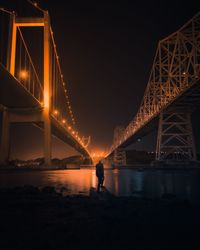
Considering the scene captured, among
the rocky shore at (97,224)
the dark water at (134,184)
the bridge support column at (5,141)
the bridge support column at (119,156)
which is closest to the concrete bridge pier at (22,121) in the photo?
the bridge support column at (5,141)

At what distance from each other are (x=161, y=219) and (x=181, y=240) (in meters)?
1.35

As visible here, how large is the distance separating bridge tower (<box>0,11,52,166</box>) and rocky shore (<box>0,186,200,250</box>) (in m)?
18.6

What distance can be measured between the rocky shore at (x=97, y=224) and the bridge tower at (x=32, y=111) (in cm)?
1861

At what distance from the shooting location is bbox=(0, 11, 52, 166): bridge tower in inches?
999

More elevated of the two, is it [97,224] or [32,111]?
[32,111]

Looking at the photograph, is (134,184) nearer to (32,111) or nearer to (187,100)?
(32,111)

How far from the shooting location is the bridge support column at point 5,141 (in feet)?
81.4

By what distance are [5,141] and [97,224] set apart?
894 inches

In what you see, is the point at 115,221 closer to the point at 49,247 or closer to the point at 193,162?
the point at 49,247

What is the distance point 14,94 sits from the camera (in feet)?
77.5

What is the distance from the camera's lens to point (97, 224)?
4.79 metres

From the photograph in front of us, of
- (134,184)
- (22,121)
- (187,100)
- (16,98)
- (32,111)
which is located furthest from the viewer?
(187,100)

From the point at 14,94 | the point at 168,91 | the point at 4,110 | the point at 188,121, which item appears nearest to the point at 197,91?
the point at 188,121

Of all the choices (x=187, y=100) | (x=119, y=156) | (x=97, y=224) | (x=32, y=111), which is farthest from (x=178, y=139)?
(x=119, y=156)
